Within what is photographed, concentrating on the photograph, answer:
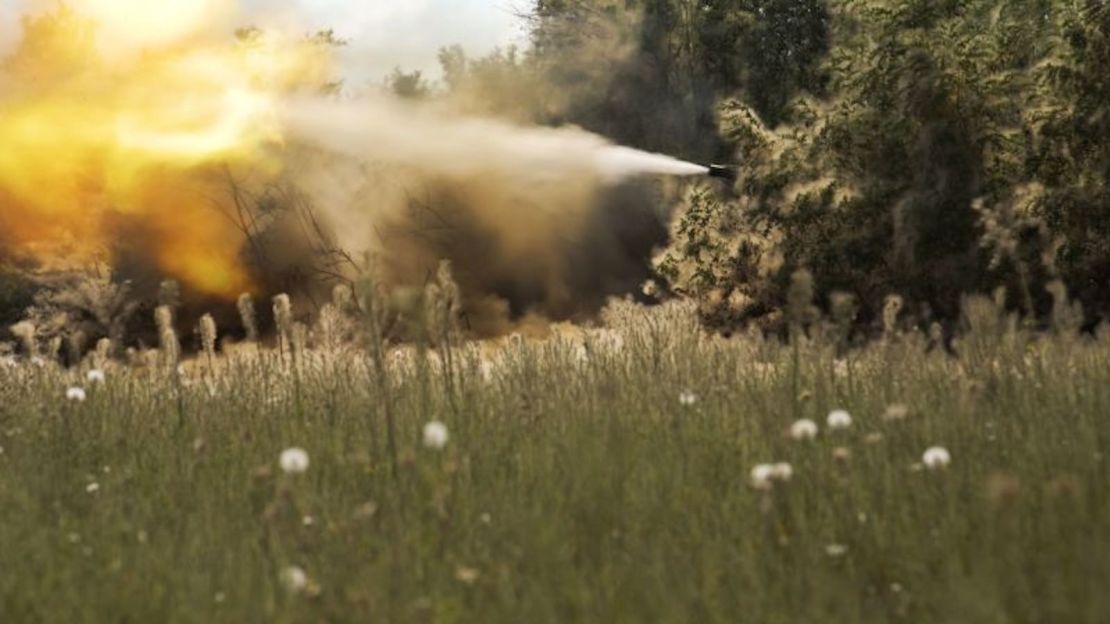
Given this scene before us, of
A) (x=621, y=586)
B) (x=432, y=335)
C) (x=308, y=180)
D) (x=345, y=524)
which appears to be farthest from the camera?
(x=308, y=180)

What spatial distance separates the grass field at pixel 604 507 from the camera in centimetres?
439

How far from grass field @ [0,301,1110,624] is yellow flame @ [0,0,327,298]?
11506mm

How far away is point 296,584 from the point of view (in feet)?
13.8

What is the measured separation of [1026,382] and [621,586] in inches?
137

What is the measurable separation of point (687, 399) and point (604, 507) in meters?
1.76

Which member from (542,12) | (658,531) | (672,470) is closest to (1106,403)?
(672,470)

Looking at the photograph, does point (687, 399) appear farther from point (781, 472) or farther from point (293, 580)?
point (293, 580)

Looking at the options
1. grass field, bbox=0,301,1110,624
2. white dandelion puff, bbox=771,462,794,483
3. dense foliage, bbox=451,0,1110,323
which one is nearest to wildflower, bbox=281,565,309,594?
grass field, bbox=0,301,1110,624

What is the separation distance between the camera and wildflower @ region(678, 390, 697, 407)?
708cm

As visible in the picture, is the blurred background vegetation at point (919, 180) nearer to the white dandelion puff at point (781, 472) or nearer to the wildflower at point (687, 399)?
the wildflower at point (687, 399)

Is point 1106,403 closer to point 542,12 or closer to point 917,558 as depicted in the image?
point 917,558

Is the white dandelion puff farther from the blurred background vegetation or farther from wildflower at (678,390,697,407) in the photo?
the blurred background vegetation

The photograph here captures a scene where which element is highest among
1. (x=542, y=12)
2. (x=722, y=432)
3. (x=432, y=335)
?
(x=542, y=12)

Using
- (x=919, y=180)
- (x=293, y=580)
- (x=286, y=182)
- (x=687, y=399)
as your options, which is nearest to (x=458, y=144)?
(x=286, y=182)
